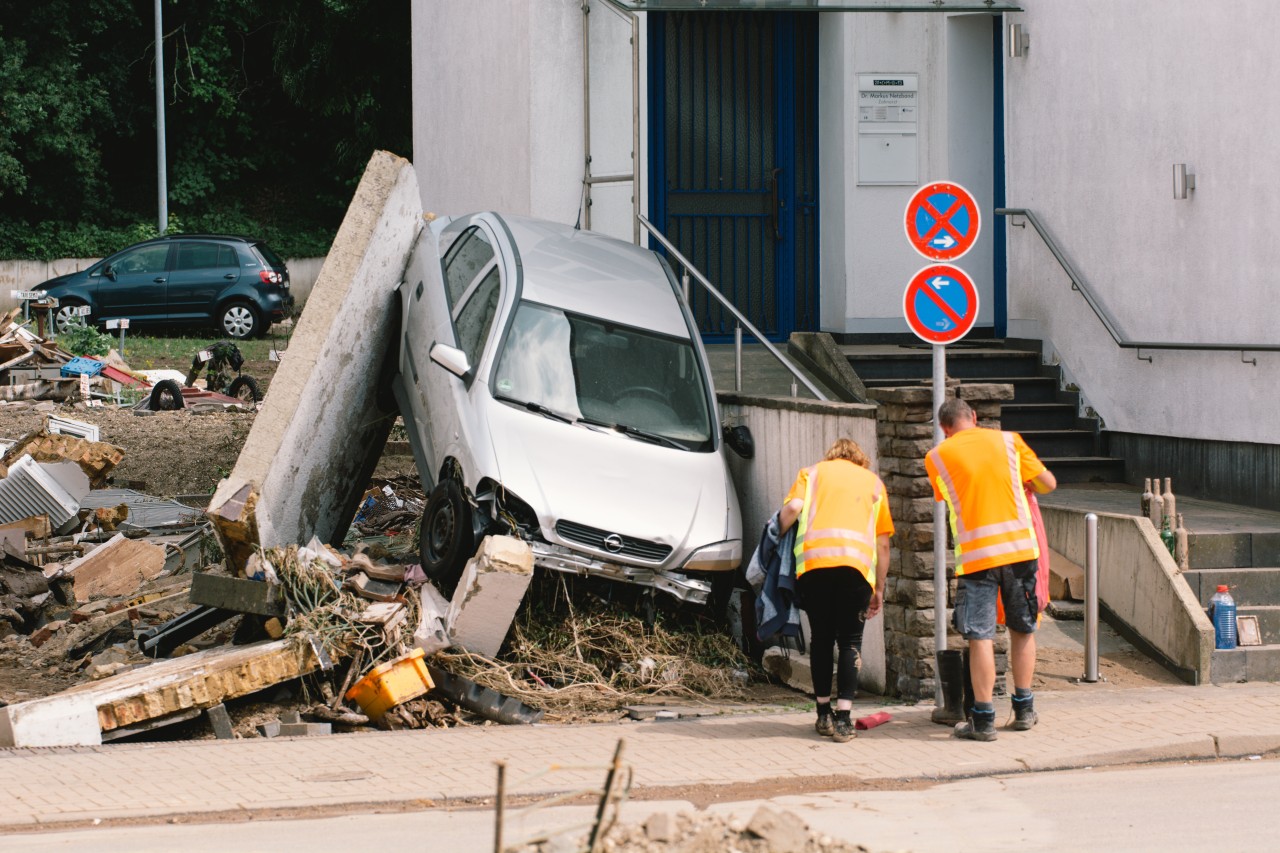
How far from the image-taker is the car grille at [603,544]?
9.66m

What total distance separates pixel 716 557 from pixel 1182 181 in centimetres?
562

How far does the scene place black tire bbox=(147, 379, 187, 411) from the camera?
20734 mm

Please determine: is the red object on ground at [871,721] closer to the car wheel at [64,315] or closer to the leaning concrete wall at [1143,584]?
the leaning concrete wall at [1143,584]

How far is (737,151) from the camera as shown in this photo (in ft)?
53.7

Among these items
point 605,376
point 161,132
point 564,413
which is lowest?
point 564,413

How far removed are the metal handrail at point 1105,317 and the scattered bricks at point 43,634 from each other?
28.1 ft

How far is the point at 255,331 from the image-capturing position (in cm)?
2980

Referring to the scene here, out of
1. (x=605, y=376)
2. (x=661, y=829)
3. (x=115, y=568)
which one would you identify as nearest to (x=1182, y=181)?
(x=605, y=376)

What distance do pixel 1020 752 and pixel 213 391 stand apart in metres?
16.1

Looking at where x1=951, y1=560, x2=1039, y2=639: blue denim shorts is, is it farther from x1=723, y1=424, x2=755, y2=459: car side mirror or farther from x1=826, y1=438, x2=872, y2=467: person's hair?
x1=723, y1=424, x2=755, y2=459: car side mirror

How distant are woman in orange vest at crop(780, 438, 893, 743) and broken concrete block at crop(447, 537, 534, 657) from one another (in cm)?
154

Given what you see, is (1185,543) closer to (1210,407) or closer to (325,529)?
(1210,407)


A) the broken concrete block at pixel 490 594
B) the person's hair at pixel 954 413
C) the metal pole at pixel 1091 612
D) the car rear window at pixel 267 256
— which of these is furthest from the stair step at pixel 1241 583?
the car rear window at pixel 267 256

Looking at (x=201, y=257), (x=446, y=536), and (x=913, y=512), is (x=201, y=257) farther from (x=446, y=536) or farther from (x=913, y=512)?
(x=913, y=512)
